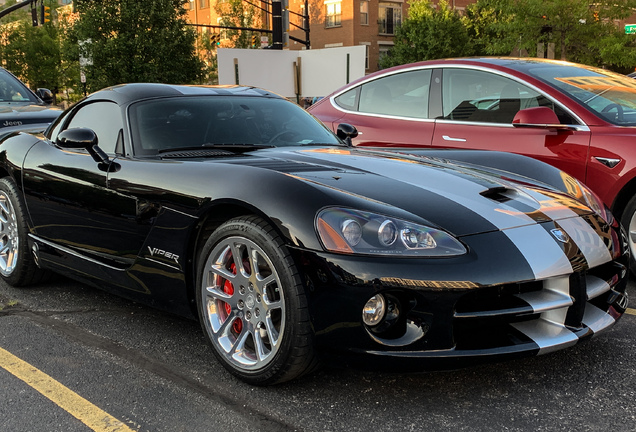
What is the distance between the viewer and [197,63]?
2861 centimetres

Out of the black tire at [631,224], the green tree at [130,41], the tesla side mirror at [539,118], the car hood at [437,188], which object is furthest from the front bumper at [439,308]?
the green tree at [130,41]

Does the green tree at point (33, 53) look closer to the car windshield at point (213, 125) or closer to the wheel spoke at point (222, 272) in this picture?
the car windshield at point (213, 125)

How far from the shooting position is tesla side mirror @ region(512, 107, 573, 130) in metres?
4.78

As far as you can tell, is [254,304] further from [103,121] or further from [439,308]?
[103,121]

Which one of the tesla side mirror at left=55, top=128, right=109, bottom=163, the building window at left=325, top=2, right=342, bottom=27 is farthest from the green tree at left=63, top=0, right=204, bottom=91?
the tesla side mirror at left=55, top=128, right=109, bottom=163

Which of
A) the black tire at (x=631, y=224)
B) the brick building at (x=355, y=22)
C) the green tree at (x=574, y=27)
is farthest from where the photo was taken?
the brick building at (x=355, y=22)

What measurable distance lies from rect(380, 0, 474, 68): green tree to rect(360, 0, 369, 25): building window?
2.17 metres

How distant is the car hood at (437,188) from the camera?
279 cm

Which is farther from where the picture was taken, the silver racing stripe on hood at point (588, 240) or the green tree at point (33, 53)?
the green tree at point (33, 53)

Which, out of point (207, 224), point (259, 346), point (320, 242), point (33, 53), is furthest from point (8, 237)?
point (33, 53)

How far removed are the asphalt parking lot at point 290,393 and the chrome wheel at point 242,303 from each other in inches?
6.1

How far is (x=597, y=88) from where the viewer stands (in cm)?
507

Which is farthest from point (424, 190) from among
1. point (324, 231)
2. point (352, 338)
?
point (352, 338)

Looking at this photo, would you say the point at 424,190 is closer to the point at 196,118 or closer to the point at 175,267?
the point at 175,267
